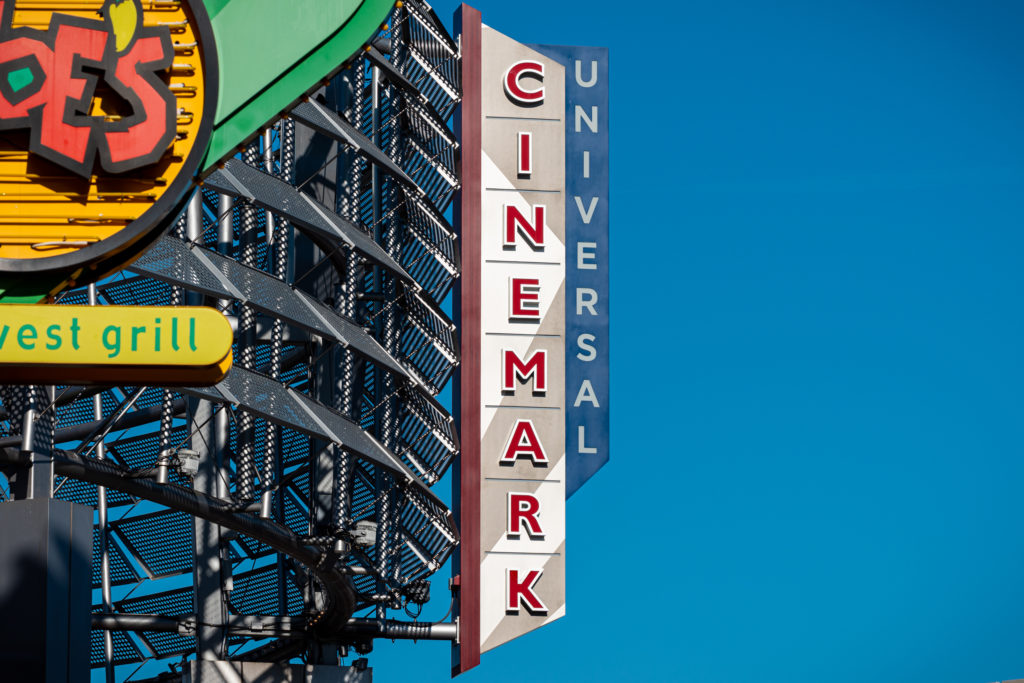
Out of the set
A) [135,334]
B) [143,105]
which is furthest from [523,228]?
[135,334]

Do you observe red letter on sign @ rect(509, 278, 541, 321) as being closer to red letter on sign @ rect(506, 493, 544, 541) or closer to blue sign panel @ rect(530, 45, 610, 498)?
blue sign panel @ rect(530, 45, 610, 498)

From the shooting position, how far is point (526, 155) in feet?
125

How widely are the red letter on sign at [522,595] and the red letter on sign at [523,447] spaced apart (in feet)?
7.95

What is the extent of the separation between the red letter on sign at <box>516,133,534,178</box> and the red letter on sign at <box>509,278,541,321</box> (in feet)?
8.24

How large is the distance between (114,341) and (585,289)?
24867mm

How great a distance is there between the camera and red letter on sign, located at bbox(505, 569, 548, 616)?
121 feet

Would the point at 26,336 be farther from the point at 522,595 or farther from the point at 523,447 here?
the point at 522,595

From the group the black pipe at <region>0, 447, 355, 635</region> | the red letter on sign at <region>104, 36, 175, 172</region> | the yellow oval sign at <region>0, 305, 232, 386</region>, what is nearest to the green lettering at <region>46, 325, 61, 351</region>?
the yellow oval sign at <region>0, 305, 232, 386</region>

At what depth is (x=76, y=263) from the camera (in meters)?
14.8

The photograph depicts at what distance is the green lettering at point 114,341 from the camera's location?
542 inches

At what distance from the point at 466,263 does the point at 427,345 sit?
81.3 inches

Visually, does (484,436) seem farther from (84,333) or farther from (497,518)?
(84,333)

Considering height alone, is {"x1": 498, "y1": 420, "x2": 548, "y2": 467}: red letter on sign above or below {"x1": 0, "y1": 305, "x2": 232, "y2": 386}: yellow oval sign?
above

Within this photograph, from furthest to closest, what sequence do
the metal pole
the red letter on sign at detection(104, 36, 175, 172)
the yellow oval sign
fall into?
1. the metal pole
2. the red letter on sign at detection(104, 36, 175, 172)
3. the yellow oval sign
